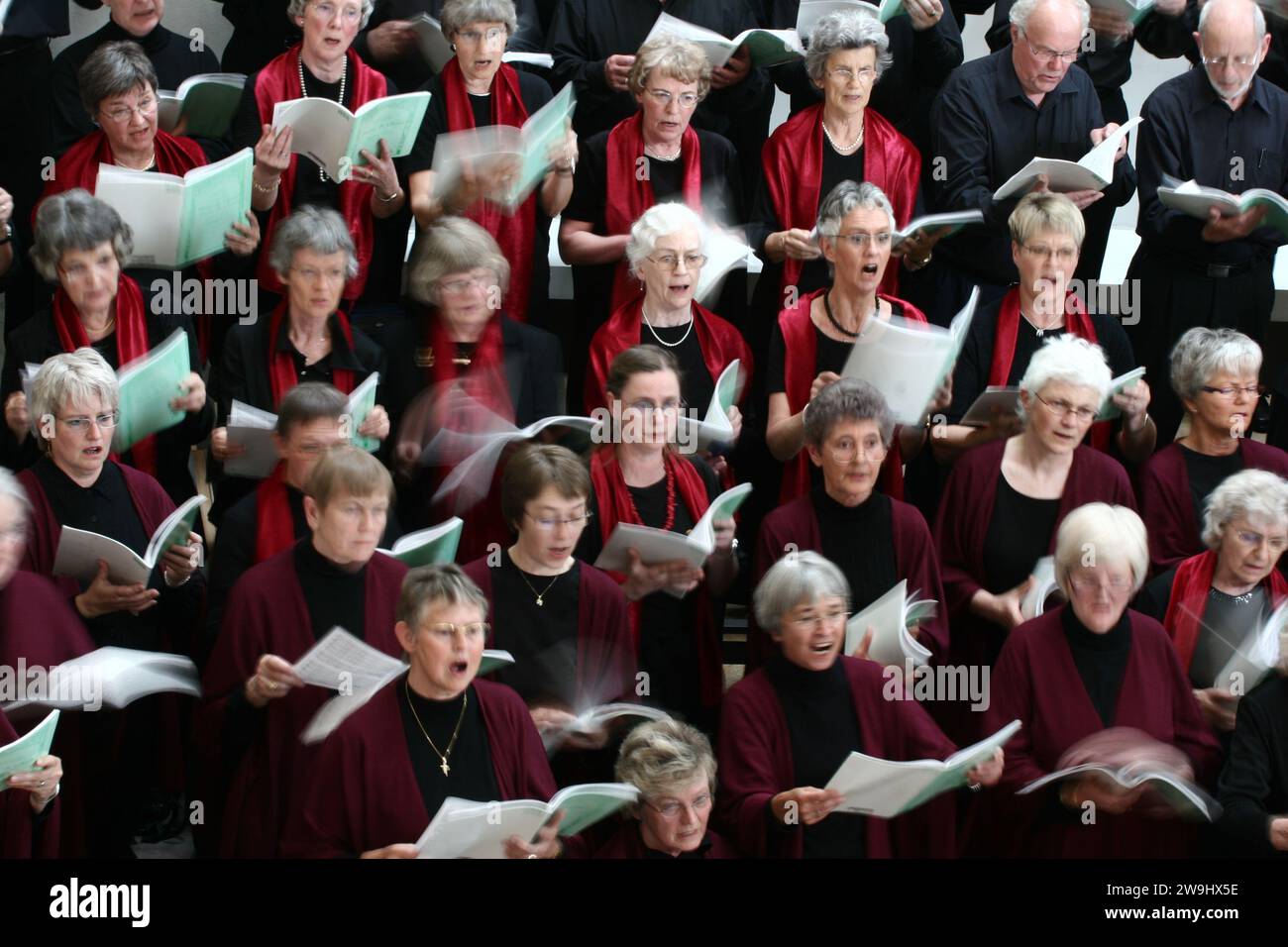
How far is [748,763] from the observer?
162 inches

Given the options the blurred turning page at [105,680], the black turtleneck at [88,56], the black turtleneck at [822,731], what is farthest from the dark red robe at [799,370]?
the black turtleneck at [88,56]

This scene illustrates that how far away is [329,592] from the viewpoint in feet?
13.7

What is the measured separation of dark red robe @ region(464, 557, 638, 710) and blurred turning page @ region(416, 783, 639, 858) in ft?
1.44

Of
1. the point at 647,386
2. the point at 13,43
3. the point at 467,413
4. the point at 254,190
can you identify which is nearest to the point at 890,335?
the point at 647,386

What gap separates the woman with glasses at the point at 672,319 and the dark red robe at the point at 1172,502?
39.4 inches

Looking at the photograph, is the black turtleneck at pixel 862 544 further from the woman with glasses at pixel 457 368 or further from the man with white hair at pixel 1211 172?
the man with white hair at pixel 1211 172

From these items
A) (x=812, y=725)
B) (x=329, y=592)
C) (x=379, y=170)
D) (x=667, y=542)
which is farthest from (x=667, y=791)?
(x=379, y=170)

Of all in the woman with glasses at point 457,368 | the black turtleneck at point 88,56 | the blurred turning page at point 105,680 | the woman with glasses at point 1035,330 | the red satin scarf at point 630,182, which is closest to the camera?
the blurred turning page at point 105,680

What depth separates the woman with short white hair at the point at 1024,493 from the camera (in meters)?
4.66

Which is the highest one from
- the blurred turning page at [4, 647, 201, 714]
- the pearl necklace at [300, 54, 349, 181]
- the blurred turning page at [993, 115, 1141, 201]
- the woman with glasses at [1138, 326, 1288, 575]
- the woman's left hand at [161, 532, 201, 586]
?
the pearl necklace at [300, 54, 349, 181]

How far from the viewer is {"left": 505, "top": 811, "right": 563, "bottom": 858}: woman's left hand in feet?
12.5

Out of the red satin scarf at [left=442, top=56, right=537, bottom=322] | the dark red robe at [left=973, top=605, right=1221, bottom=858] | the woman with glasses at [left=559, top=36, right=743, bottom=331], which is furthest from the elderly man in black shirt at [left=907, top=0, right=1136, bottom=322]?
the dark red robe at [left=973, top=605, right=1221, bottom=858]

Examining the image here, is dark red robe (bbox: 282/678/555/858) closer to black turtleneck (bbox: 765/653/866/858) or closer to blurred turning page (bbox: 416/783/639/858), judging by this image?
blurred turning page (bbox: 416/783/639/858)

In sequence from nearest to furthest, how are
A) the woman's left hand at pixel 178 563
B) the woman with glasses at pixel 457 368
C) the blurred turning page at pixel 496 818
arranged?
the blurred turning page at pixel 496 818 → the woman's left hand at pixel 178 563 → the woman with glasses at pixel 457 368
